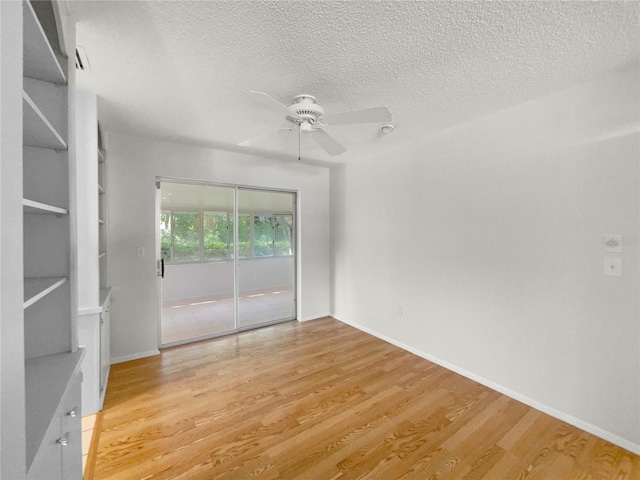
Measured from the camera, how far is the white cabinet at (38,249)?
2.01 feet

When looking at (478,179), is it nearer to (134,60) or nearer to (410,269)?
(410,269)

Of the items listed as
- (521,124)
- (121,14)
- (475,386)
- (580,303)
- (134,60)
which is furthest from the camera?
(475,386)

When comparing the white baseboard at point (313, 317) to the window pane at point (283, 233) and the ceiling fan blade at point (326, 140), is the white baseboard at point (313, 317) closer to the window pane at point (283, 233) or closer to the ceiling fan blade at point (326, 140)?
the window pane at point (283, 233)

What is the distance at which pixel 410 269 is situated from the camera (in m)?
3.35

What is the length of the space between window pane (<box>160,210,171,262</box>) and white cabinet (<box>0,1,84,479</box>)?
2159 mm

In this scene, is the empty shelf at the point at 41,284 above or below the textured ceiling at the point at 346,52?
below

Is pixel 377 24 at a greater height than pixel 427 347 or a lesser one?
greater

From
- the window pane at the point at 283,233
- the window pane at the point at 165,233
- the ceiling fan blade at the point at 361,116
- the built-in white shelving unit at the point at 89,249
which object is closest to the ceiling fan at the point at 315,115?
the ceiling fan blade at the point at 361,116

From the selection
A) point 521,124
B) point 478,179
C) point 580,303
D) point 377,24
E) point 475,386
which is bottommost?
point 475,386

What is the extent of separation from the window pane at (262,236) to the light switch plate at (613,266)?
3947 mm

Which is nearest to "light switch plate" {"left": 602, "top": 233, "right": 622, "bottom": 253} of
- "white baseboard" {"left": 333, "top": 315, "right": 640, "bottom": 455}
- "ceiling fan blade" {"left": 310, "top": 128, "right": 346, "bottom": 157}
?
"white baseboard" {"left": 333, "top": 315, "right": 640, "bottom": 455}

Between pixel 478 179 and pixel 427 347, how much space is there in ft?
6.26

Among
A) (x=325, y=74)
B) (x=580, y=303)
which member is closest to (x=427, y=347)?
(x=580, y=303)

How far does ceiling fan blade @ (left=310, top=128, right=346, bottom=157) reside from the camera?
2199 millimetres
